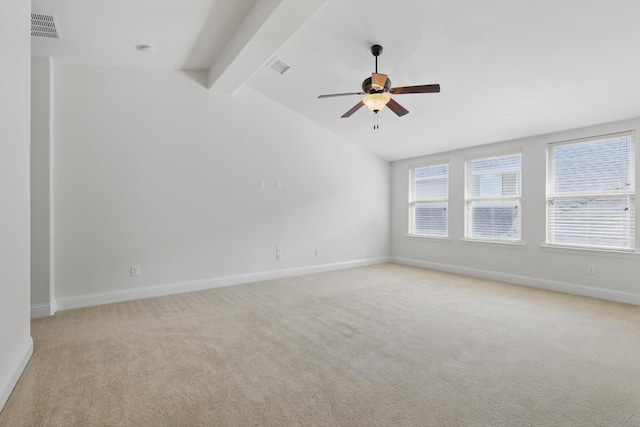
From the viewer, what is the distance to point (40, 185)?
3635 millimetres

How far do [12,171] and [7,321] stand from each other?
96 centimetres

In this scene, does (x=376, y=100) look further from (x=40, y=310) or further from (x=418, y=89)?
(x=40, y=310)

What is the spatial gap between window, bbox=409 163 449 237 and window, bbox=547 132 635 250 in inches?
69.4

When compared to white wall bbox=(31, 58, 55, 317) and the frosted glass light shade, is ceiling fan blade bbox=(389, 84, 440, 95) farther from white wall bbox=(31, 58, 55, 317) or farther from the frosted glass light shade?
white wall bbox=(31, 58, 55, 317)

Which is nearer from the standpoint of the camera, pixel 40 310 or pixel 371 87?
pixel 371 87

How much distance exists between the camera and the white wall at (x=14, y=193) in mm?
2027

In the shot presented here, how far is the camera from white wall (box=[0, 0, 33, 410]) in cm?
203

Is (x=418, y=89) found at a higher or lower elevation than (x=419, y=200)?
higher

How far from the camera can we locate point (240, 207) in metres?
5.14

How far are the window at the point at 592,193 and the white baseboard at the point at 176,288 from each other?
359cm

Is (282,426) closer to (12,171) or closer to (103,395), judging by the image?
(103,395)

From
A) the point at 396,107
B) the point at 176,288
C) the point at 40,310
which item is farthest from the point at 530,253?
the point at 40,310

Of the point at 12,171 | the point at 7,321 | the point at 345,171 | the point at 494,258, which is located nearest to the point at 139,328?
the point at 7,321

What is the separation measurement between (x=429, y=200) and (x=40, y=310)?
603 cm
